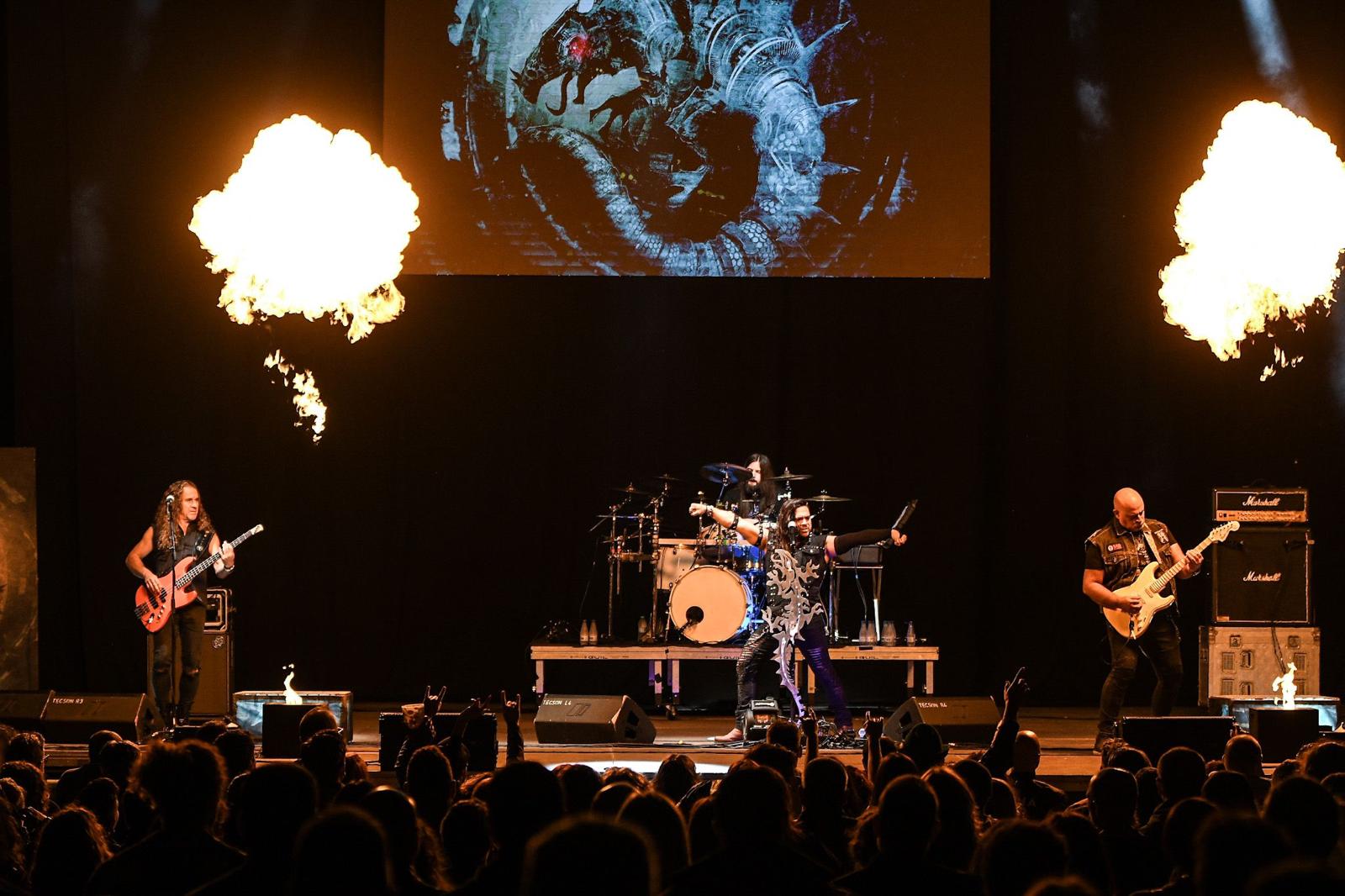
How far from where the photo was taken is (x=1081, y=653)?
535 inches

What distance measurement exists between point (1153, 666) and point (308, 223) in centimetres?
799

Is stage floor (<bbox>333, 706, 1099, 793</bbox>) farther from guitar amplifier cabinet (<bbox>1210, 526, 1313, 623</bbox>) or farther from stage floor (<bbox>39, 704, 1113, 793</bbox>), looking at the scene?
guitar amplifier cabinet (<bbox>1210, 526, 1313, 623</bbox>)

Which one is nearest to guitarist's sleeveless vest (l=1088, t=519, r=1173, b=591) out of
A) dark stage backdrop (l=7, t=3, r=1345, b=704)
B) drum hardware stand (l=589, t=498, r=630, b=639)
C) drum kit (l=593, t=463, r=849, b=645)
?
drum kit (l=593, t=463, r=849, b=645)

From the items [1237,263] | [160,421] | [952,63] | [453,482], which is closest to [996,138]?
[952,63]

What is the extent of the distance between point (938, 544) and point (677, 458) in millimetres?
2533

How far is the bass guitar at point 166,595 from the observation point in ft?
38.0

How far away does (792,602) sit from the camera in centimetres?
1061

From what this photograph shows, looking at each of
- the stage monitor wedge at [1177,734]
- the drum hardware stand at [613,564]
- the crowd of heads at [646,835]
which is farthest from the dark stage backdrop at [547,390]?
the crowd of heads at [646,835]

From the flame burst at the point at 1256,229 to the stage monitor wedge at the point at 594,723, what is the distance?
241 inches

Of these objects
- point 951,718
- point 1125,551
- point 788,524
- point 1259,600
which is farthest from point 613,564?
point 1259,600

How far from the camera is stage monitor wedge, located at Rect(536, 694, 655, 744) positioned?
34.4 feet

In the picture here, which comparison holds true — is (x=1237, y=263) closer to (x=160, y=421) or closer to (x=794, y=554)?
(x=794, y=554)

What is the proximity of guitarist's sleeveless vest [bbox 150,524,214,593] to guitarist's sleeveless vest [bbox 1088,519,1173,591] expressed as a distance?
6884 mm

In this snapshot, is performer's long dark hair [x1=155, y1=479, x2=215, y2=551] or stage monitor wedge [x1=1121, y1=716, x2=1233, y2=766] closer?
stage monitor wedge [x1=1121, y1=716, x2=1233, y2=766]
